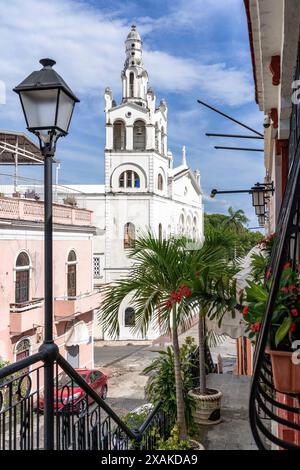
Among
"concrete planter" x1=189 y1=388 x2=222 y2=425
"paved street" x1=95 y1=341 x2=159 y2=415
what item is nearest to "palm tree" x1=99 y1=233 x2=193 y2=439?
"concrete planter" x1=189 y1=388 x2=222 y2=425

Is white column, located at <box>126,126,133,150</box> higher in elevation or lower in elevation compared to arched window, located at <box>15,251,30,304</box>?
higher

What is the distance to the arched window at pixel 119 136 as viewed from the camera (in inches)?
1249

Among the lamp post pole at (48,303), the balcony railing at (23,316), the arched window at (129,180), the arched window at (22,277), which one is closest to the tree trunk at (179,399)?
the lamp post pole at (48,303)

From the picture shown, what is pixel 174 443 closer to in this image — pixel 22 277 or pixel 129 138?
pixel 22 277

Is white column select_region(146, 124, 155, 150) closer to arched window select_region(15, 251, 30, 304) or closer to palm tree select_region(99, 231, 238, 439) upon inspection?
arched window select_region(15, 251, 30, 304)

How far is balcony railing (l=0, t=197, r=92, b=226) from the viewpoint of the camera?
16522 mm

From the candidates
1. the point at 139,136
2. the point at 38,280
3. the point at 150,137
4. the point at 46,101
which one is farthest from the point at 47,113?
the point at 139,136

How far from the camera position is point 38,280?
18.5 m

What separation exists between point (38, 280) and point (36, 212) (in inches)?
120

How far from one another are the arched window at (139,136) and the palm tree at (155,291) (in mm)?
26400

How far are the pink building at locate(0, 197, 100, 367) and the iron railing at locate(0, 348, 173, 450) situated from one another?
11793 mm

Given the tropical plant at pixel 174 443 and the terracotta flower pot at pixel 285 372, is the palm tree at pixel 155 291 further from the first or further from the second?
the terracotta flower pot at pixel 285 372
